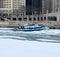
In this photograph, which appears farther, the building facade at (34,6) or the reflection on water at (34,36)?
the building facade at (34,6)

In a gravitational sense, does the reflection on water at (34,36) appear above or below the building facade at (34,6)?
below

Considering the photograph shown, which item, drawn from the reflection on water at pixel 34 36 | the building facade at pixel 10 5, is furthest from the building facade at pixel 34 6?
the reflection on water at pixel 34 36

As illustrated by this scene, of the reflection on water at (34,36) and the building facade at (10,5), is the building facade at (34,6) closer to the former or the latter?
the building facade at (10,5)

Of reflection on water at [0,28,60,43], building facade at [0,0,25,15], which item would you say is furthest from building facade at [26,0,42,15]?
reflection on water at [0,28,60,43]

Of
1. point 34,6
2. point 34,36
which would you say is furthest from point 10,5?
point 34,36

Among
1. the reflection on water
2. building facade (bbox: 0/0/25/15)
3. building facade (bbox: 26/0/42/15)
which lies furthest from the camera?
building facade (bbox: 0/0/25/15)

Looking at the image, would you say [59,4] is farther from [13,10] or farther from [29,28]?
[29,28]

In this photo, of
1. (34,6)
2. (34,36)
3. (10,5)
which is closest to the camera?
(34,36)

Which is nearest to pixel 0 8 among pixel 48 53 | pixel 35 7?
pixel 35 7

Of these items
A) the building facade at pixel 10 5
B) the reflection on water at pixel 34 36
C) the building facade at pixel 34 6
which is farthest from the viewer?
the building facade at pixel 10 5

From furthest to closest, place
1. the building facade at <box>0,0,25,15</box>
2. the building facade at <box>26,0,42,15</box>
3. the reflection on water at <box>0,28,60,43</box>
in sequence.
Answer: the building facade at <box>0,0,25,15</box>, the building facade at <box>26,0,42,15</box>, the reflection on water at <box>0,28,60,43</box>

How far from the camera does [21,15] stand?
115500mm

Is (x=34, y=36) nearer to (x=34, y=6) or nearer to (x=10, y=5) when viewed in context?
(x=34, y=6)

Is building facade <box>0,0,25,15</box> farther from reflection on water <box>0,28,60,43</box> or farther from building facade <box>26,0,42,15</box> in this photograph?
reflection on water <box>0,28,60,43</box>
